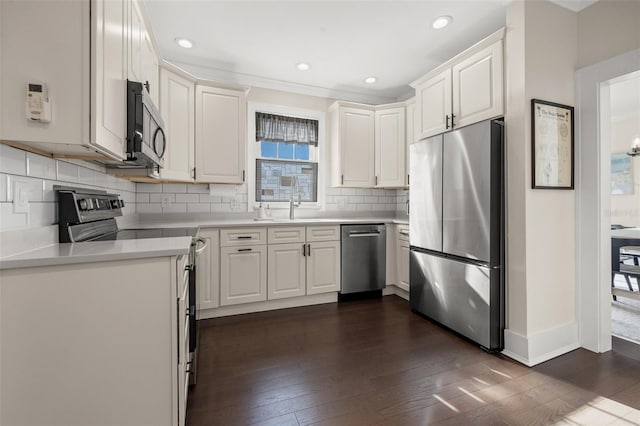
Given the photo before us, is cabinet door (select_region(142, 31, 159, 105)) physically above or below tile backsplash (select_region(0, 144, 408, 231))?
above

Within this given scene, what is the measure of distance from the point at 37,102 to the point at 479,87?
2.75 meters

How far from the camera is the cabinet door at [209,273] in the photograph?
282 centimetres

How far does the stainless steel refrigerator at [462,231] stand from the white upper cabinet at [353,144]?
3.23 feet

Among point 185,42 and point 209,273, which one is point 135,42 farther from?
point 209,273

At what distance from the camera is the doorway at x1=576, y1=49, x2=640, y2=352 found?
2213mm

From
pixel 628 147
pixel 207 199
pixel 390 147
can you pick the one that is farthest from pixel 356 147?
pixel 628 147

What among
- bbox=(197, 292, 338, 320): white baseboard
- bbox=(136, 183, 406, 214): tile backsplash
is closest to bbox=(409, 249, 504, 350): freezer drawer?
bbox=(197, 292, 338, 320): white baseboard

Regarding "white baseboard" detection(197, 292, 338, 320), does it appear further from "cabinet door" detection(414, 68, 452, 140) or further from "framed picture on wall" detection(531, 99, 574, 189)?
"framed picture on wall" detection(531, 99, 574, 189)

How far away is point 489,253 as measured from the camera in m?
2.21

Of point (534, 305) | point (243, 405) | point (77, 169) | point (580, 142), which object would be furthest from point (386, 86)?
point (243, 405)

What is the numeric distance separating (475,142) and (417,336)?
65.3 inches

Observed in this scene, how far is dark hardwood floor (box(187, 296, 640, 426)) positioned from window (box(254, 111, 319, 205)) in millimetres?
1761

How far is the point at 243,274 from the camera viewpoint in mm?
3004

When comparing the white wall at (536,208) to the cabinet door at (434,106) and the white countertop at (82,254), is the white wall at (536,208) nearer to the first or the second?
the cabinet door at (434,106)
